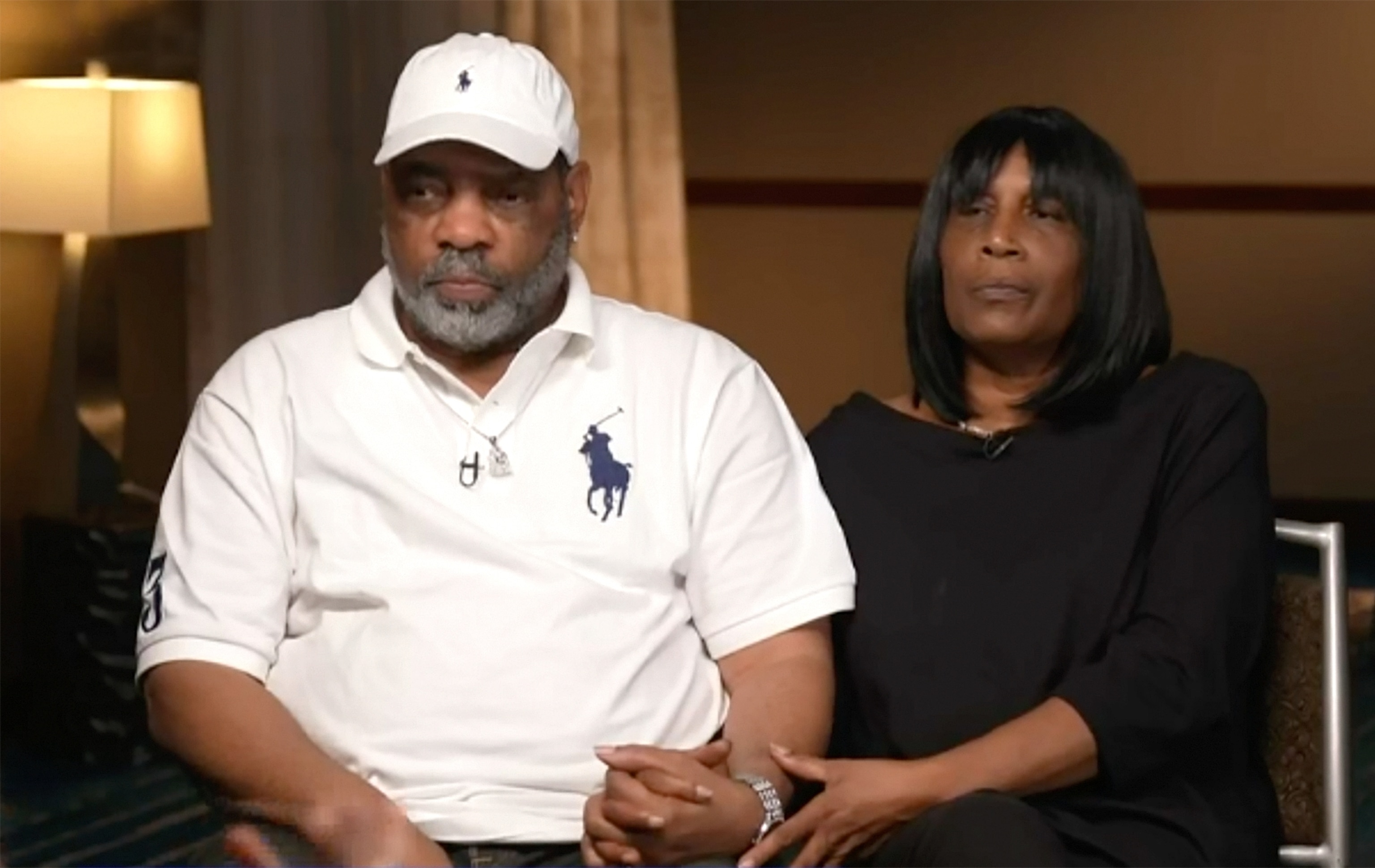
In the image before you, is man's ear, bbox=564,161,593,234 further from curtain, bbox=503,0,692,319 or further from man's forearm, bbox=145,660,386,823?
curtain, bbox=503,0,692,319

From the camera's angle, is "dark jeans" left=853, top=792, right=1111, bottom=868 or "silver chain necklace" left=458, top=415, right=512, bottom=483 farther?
"silver chain necklace" left=458, top=415, right=512, bottom=483

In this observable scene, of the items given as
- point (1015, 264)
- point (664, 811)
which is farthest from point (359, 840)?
point (1015, 264)

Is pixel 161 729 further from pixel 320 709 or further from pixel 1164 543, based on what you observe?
pixel 1164 543

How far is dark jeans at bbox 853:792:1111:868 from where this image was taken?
6.69ft

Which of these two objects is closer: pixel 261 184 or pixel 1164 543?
pixel 1164 543

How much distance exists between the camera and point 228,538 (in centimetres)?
226

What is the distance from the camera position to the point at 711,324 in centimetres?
619

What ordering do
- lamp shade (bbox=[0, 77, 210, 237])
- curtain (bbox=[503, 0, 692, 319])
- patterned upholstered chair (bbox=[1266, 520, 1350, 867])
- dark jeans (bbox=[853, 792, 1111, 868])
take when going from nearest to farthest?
dark jeans (bbox=[853, 792, 1111, 868]) → patterned upholstered chair (bbox=[1266, 520, 1350, 867]) → curtain (bbox=[503, 0, 692, 319]) → lamp shade (bbox=[0, 77, 210, 237])

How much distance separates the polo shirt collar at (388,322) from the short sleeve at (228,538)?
11 centimetres

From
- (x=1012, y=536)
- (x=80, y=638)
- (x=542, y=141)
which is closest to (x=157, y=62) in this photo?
(x=80, y=638)

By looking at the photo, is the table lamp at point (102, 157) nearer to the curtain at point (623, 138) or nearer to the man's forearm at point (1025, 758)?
the curtain at point (623, 138)

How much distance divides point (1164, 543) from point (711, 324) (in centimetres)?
400

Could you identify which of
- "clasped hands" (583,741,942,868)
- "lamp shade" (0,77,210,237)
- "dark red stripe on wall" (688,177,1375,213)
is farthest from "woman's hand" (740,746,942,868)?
"dark red stripe on wall" (688,177,1375,213)

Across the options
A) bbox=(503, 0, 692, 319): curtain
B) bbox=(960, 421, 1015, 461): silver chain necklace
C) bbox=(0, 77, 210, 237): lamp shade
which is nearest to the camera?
bbox=(960, 421, 1015, 461): silver chain necklace
